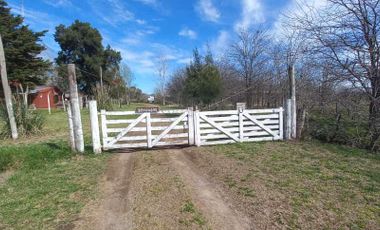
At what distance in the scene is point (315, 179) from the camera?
17.6 ft

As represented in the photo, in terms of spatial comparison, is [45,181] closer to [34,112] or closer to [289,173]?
[289,173]

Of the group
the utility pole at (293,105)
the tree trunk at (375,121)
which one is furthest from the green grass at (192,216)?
the tree trunk at (375,121)

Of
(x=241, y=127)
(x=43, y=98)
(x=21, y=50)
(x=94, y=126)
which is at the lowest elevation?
(x=241, y=127)

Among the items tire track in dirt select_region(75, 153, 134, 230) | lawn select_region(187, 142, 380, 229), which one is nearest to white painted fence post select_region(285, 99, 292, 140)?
lawn select_region(187, 142, 380, 229)

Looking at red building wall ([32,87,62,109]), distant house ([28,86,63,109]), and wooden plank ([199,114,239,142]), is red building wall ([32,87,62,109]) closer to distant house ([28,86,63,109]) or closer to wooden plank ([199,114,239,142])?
distant house ([28,86,63,109])

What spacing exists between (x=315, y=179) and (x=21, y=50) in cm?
2514

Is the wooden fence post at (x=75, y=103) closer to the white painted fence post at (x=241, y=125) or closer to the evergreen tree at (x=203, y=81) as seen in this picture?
the white painted fence post at (x=241, y=125)

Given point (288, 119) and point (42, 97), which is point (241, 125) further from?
point (42, 97)

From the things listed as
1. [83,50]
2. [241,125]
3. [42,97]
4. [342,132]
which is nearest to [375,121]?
[342,132]

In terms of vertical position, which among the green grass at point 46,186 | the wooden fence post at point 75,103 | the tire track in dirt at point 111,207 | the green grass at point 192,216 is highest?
the wooden fence post at point 75,103

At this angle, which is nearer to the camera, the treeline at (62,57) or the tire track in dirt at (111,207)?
the tire track in dirt at (111,207)

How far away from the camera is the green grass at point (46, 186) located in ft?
13.1

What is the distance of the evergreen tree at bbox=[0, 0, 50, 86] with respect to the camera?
22703mm

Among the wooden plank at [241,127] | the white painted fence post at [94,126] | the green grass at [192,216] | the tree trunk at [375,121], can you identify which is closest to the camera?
the green grass at [192,216]
